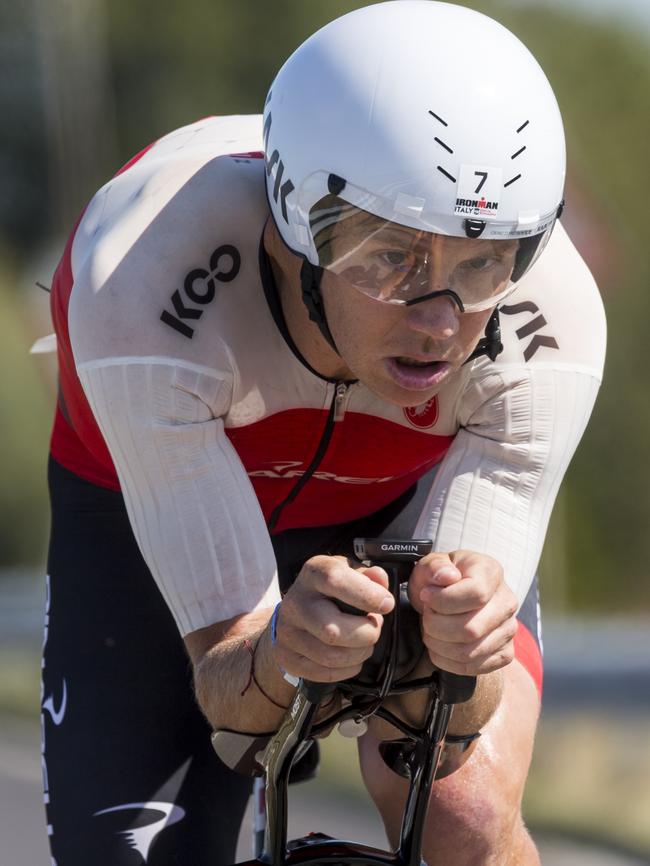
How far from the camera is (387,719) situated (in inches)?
101

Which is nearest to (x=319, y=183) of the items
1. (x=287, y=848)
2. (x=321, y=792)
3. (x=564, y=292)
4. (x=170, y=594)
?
(x=564, y=292)

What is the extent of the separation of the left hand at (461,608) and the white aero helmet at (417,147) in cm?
56

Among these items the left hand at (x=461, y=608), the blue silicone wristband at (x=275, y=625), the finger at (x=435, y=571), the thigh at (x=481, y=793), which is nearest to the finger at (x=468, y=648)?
the left hand at (x=461, y=608)

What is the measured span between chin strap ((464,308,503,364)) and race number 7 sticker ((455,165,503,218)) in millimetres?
257

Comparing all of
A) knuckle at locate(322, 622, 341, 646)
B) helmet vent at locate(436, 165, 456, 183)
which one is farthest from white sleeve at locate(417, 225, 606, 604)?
knuckle at locate(322, 622, 341, 646)

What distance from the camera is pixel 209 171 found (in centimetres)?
317

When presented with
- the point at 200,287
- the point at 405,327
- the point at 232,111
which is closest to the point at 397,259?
the point at 405,327

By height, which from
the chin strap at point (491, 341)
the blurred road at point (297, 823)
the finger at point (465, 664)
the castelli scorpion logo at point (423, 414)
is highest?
the chin strap at point (491, 341)

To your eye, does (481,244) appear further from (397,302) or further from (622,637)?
(622,637)

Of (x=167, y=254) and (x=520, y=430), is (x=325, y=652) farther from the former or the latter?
(x=167, y=254)

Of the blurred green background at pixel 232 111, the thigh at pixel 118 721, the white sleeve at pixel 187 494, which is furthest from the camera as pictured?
the blurred green background at pixel 232 111

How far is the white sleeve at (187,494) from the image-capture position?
280 cm

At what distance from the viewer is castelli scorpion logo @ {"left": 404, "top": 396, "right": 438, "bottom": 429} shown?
3.14 m

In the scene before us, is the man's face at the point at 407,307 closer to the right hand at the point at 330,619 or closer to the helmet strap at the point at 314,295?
the helmet strap at the point at 314,295
